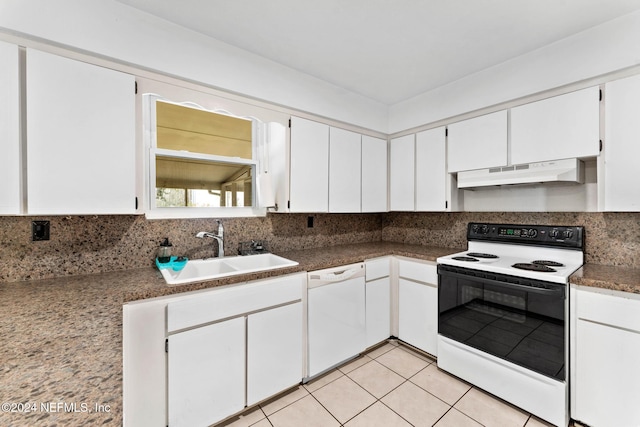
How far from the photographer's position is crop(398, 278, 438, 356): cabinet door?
2.37 metres

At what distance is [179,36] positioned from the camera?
1.76m

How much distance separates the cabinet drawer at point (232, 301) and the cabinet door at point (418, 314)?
1.13 m

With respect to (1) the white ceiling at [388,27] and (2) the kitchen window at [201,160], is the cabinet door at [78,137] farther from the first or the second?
(1) the white ceiling at [388,27]

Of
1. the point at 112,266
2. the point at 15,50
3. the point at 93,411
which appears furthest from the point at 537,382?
the point at 15,50

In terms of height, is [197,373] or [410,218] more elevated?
[410,218]

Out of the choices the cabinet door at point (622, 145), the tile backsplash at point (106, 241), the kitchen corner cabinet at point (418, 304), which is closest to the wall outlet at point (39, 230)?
the tile backsplash at point (106, 241)

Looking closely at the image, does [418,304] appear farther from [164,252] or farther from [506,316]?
[164,252]

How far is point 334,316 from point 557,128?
215 centimetres

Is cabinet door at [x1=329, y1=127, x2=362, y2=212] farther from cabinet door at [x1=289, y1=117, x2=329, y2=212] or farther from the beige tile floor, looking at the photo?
the beige tile floor

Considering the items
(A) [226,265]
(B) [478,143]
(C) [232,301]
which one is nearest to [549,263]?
(B) [478,143]

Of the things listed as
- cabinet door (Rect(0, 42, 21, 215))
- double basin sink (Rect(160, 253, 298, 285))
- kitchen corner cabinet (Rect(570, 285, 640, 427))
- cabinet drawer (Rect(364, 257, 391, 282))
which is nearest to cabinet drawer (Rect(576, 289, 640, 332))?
kitchen corner cabinet (Rect(570, 285, 640, 427))

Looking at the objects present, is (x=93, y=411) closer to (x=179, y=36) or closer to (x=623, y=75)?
(x=179, y=36)

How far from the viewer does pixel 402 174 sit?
2965 millimetres

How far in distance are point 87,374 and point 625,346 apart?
241cm
